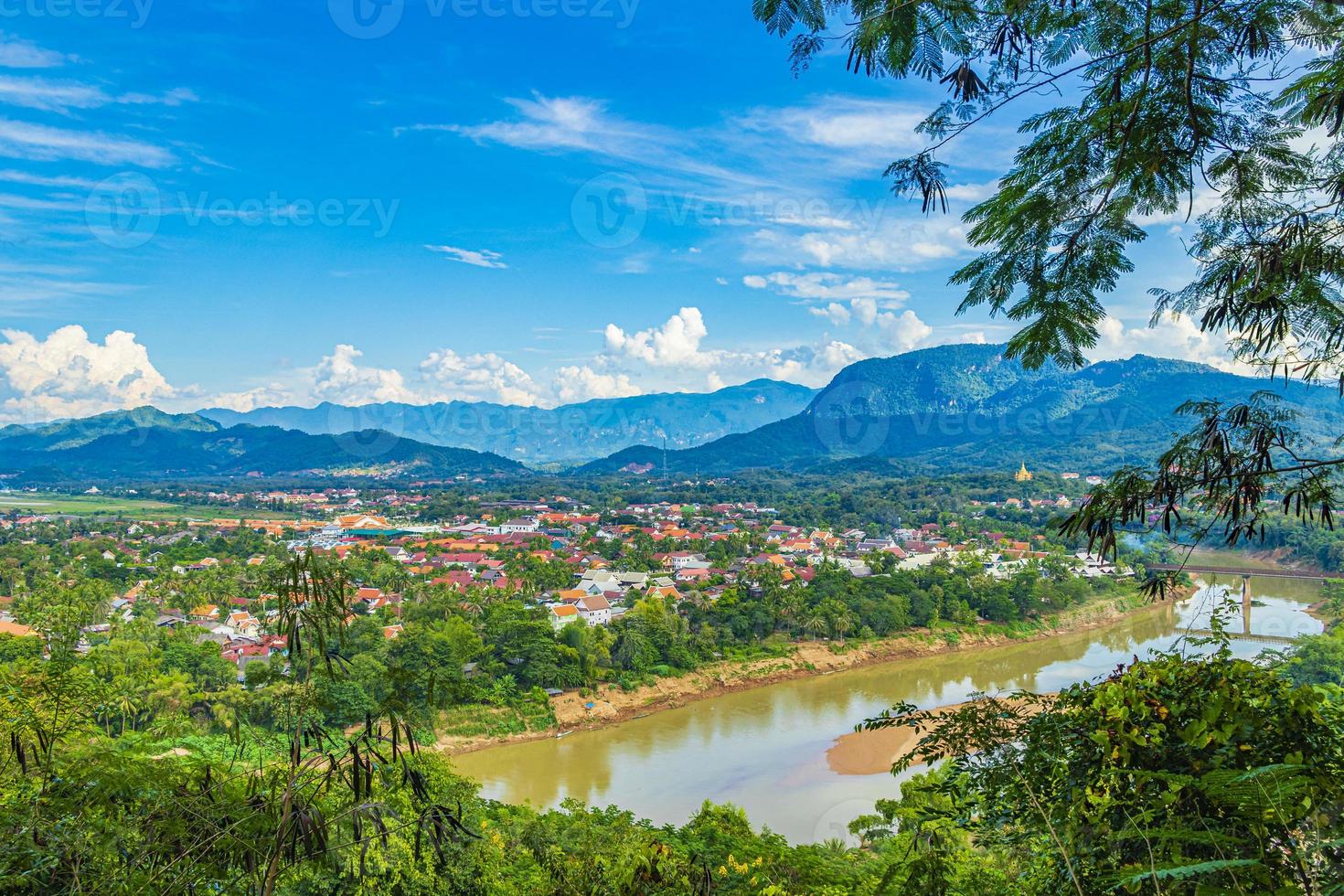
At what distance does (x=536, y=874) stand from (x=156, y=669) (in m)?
9.20

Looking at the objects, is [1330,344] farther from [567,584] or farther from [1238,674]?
[567,584]

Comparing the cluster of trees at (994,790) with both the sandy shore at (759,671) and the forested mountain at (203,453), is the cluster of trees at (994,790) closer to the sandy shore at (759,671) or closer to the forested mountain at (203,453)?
the sandy shore at (759,671)

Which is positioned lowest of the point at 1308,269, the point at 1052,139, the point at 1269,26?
the point at 1308,269

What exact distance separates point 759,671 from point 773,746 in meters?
3.45

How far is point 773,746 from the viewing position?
1061 cm

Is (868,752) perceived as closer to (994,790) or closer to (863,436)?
(994,790)

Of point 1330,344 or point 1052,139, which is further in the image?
point 1052,139

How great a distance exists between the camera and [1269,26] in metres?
1.52

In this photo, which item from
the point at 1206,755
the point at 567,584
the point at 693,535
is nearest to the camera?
the point at 1206,755

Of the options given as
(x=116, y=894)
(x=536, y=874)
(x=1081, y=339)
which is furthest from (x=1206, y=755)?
(x=536, y=874)

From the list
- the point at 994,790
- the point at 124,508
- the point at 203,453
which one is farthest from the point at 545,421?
the point at 994,790

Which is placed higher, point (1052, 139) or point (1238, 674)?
point (1052, 139)

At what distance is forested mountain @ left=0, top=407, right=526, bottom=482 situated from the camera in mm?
67688

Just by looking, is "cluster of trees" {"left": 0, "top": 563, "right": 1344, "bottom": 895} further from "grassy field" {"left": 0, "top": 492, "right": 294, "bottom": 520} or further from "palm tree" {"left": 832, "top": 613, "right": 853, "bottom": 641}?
"grassy field" {"left": 0, "top": 492, "right": 294, "bottom": 520}
